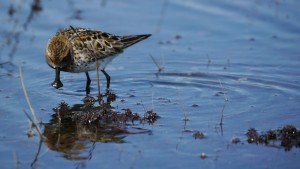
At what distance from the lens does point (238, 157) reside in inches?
299

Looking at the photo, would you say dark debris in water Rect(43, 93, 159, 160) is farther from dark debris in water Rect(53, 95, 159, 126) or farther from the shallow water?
the shallow water

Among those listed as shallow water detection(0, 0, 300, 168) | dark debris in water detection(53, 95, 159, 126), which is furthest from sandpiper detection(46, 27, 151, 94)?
dark debris in water detection(53, 95, 159, 126)

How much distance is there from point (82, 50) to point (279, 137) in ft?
13.4

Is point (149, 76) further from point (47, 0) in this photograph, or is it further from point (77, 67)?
point (47, 0)

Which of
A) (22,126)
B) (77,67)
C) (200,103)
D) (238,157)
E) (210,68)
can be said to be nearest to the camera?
(238,157)

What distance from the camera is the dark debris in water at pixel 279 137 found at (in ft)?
26.2

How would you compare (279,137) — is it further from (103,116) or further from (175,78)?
(175,78)

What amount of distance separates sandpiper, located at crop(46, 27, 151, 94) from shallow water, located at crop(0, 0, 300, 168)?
38 centimetres

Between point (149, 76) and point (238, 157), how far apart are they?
404cm

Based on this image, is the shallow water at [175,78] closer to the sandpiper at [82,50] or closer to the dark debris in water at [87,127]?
the dark debris in water at [87,127]

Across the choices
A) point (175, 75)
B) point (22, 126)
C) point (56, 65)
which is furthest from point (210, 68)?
point (22, 126)

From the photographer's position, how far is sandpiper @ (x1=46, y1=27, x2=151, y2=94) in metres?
10.4

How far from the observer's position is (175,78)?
11281mm

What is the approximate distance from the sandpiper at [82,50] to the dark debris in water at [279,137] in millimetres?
3236
